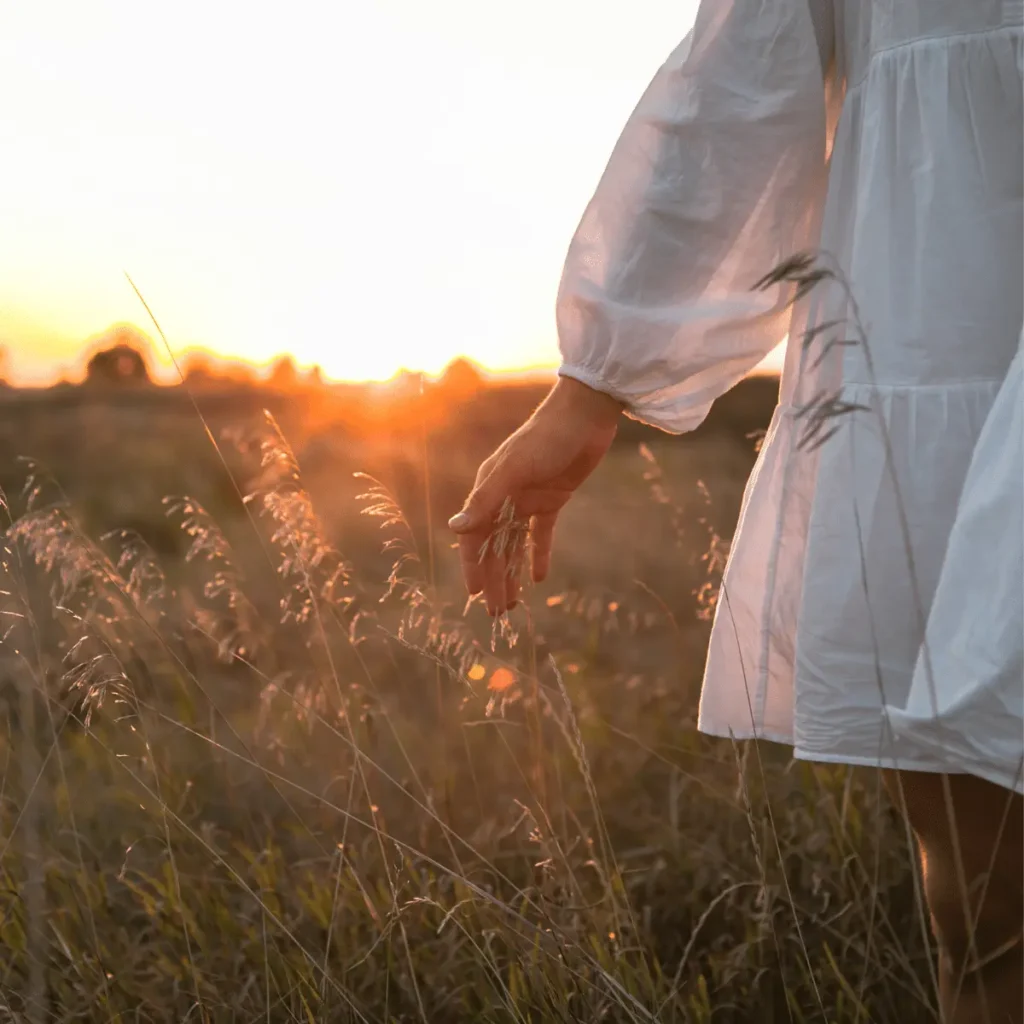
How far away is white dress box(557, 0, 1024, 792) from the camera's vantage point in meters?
1.04

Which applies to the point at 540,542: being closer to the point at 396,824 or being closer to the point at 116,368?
the point at 396,824

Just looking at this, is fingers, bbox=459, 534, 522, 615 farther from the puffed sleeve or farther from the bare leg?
the bare leg

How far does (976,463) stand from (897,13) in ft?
1.64

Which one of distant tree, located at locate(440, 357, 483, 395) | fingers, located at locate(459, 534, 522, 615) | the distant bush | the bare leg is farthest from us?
the distant bush

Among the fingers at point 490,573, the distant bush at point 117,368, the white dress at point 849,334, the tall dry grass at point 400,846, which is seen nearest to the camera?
the white dress at point 849,334

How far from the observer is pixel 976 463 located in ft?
3.40

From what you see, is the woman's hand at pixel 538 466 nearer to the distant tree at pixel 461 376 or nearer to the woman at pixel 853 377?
the woman at pixel 853 377

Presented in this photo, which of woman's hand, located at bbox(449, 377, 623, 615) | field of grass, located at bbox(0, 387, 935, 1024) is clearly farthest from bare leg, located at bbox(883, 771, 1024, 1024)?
woman's hand, located at bbox(449, 377, 623, 615)

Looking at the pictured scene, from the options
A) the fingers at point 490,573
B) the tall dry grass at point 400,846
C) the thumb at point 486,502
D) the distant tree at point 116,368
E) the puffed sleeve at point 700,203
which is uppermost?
the distant tree at point 116,368

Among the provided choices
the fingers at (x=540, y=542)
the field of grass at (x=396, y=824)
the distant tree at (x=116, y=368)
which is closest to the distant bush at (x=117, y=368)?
the distant tree at (x=116, y=368)

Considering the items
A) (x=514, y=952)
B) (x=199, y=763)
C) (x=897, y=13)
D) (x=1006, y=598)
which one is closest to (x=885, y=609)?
(x=1006, y=598)

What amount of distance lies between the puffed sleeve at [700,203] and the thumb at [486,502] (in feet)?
0.47

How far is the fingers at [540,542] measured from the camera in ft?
5.06

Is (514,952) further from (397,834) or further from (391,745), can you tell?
(391,745)
